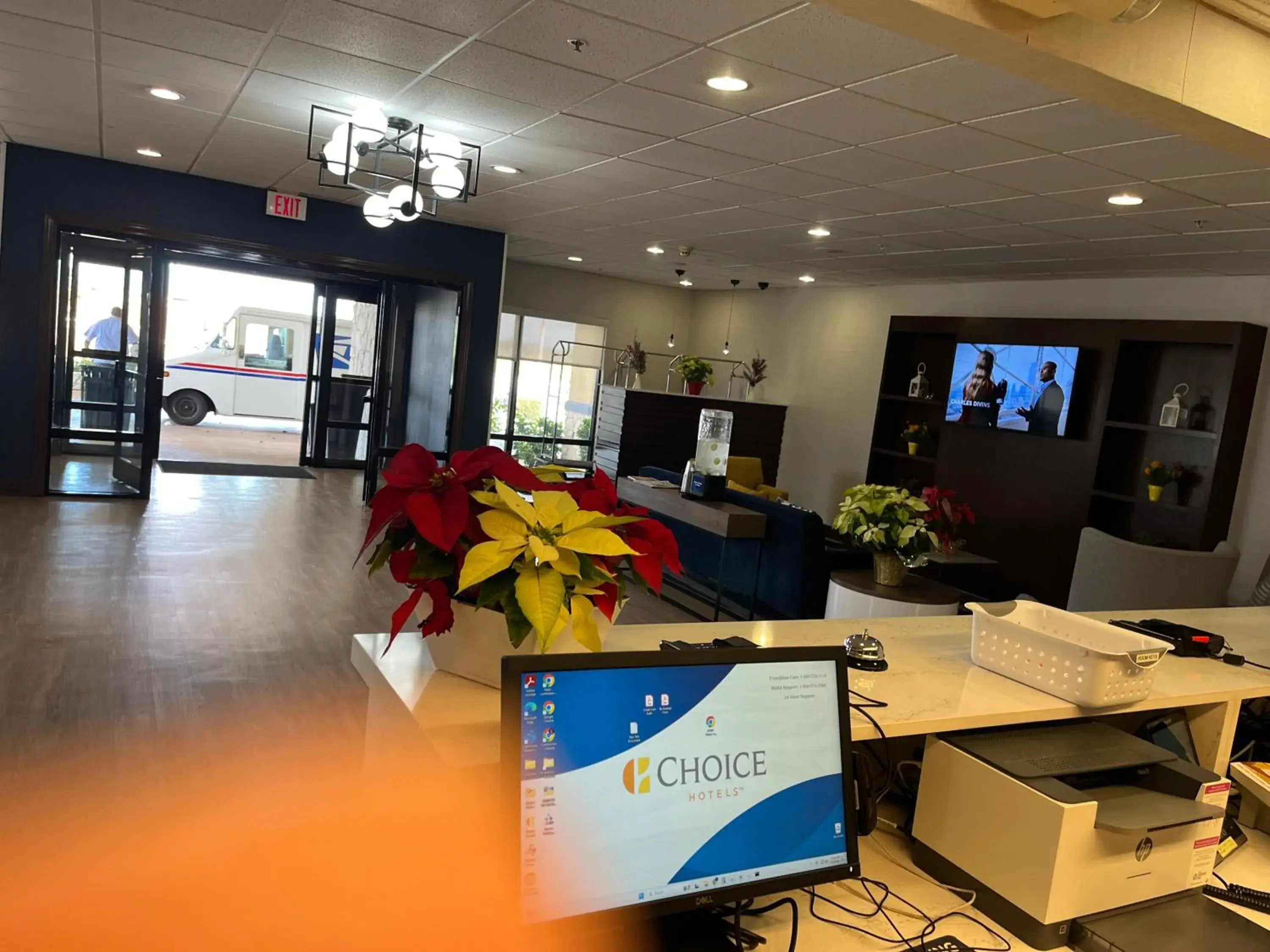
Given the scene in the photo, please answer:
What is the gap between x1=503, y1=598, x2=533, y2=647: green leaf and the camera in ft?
4.43

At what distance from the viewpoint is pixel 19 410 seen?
700 cm

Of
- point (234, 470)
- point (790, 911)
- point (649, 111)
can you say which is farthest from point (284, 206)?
point (790, 911)

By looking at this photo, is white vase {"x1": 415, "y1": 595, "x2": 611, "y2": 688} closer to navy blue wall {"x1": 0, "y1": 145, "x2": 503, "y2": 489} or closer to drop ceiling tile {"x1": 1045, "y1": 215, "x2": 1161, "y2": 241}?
drop ceiling tile {"x1": 1045, "y1": 215, "x2": 1161, "y2": 241}

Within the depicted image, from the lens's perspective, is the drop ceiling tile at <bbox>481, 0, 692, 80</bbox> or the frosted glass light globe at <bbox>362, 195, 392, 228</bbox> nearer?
the drop ceiling tile at <bbox>481, 0, 692, 80</bbox>

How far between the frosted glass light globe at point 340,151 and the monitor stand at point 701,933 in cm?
402

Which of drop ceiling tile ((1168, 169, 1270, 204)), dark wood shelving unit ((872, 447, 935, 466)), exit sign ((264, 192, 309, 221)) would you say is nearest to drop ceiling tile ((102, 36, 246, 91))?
exit sign ((264, 192, 309, 221))

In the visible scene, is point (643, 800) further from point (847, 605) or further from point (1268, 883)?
point (847, 605)

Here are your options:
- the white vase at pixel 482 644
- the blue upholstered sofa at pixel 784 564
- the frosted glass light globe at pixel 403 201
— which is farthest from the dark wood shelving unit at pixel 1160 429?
the white vase at pixel 482 644

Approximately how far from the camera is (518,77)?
12.6 ft

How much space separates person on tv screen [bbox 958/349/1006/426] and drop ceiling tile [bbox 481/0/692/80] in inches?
191

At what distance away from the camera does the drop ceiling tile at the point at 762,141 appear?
4.13m

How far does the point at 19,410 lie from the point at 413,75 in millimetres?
4940

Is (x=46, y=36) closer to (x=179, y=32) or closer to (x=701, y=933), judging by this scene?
(x=179, y=32)

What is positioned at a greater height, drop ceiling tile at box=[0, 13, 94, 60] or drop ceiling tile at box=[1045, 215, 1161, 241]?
drop ceiling tile at box=[1045, 215, 1161, 241]
